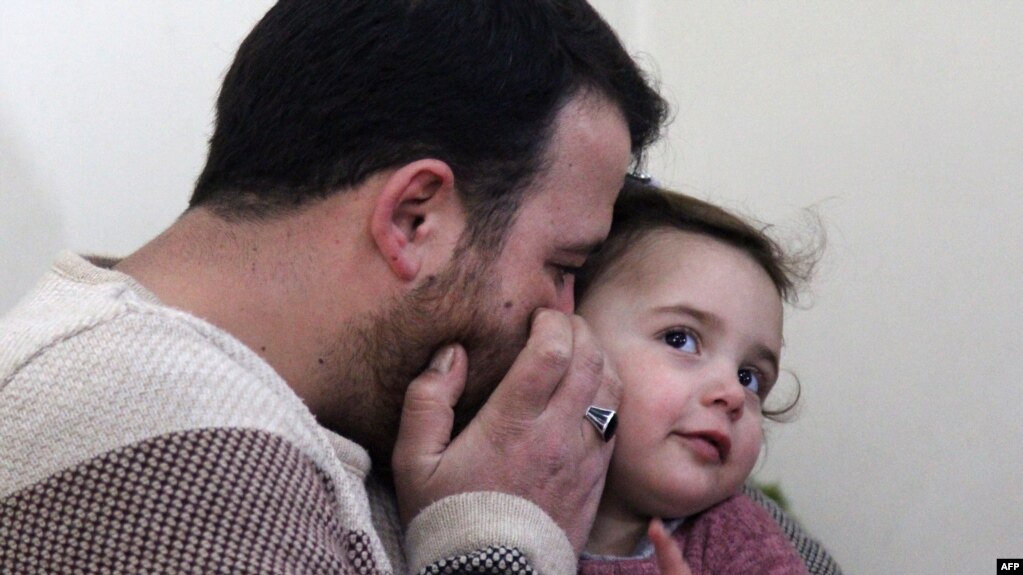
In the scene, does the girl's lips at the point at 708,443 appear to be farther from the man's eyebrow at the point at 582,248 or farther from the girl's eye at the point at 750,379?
the man's eyebrow at the point at 582,248

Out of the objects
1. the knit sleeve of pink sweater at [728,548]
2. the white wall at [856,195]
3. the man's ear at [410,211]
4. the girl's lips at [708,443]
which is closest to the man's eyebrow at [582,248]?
the man's ear at [410,211]

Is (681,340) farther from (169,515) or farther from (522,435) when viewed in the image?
(169,515)

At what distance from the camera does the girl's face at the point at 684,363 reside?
4.37 ft

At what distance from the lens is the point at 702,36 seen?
7.88 ft

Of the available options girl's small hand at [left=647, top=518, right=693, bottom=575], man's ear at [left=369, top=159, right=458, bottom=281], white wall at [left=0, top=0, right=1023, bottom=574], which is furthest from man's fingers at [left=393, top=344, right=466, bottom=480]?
white wall at [left=0, top=0, right=1023, bottom=574]

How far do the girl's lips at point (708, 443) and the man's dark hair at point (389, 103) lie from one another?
1.19 ft

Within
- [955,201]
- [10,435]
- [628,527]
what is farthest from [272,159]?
[955,201]

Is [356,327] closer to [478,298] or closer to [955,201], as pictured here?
[478,298]

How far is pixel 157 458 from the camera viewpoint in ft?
2.75

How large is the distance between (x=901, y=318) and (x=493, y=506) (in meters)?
1.14

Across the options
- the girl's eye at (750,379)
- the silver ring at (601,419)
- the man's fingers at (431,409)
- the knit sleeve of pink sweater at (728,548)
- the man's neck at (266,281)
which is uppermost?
the man's neck at (266,281)

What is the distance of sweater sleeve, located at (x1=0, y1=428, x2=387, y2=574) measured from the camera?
81 cm

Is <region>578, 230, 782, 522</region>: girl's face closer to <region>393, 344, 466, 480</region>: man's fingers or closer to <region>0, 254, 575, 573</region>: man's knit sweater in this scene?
<region>393, 344, 466, 480</region>: man's fingers

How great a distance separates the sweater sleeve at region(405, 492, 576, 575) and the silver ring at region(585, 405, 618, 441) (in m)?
0.17
